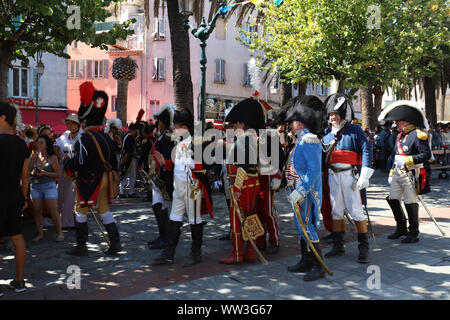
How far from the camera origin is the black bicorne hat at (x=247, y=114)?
5797 mm

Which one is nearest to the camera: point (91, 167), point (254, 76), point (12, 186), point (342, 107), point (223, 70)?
point (12, 186)

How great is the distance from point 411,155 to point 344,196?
5.41 ft

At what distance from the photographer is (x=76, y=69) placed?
117 feet

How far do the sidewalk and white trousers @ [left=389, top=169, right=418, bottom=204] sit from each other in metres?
0.69

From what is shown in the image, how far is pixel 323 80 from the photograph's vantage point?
12.2 meters

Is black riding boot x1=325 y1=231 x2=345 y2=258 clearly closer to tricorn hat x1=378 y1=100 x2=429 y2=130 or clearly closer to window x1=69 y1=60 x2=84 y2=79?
tricorn hat x1=378 y1=100 x2=429 y2=130

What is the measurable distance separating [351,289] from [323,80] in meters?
8.39

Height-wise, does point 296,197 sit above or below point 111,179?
below

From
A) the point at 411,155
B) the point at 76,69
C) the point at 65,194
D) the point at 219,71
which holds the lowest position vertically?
the point at 65,194

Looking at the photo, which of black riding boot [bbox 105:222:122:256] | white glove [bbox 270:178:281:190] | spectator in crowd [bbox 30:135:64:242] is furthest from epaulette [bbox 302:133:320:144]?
spectator in crowd [bbox 30:135:64:242]

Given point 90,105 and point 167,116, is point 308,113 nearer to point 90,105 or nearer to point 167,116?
point 167,116

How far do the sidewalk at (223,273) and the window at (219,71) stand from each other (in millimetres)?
26519

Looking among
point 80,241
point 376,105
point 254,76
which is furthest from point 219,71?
point 80,241

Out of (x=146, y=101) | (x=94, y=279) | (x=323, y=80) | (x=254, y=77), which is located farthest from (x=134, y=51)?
(x=94, y=279)
